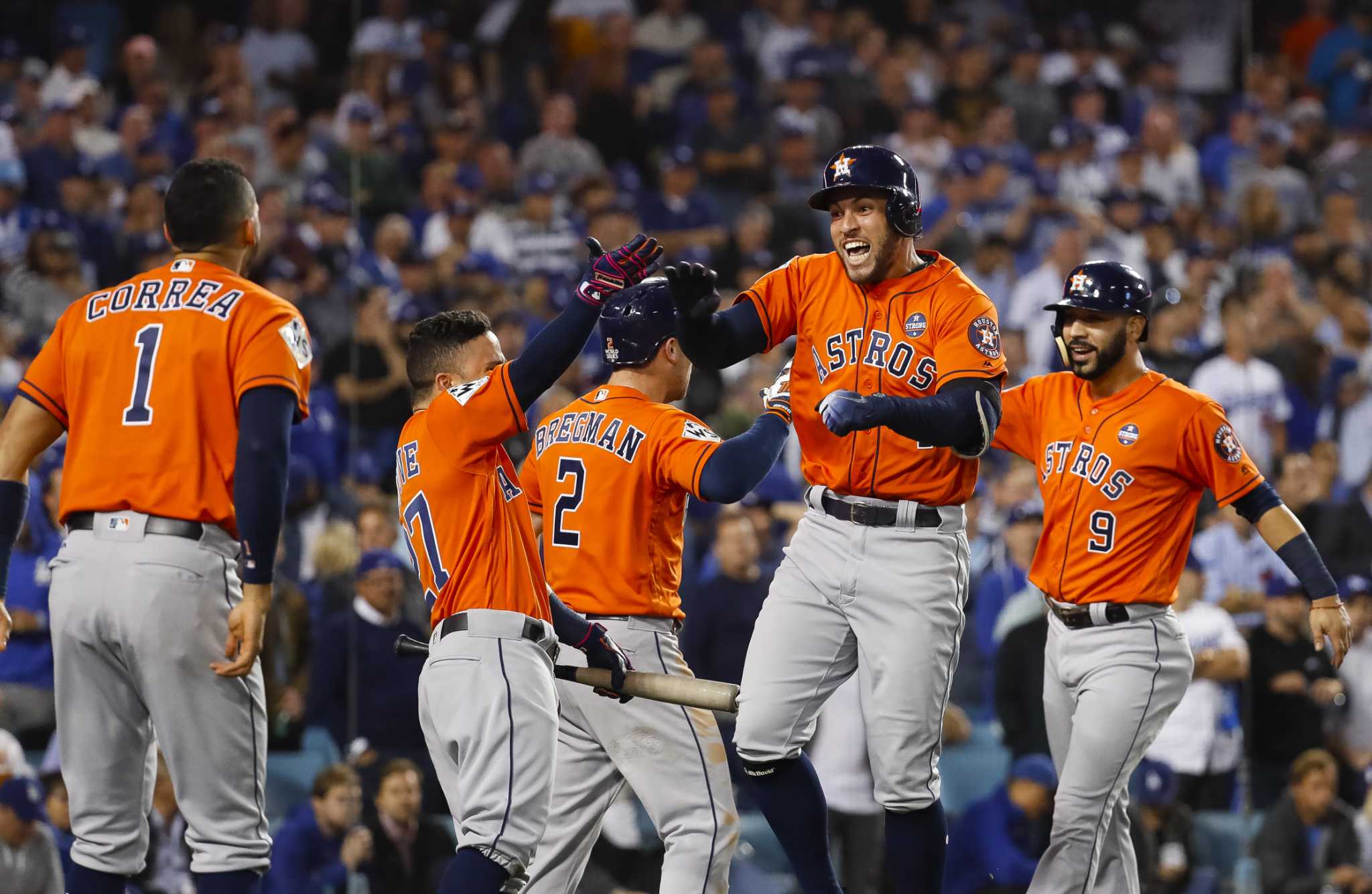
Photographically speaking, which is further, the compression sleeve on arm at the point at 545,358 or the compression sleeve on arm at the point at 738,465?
the compression sleeve on arm at the point at 738,465

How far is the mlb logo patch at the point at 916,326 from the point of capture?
4270 millimetres

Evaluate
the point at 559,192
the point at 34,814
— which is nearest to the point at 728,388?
the point at 559,192

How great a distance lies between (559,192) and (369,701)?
393 cm

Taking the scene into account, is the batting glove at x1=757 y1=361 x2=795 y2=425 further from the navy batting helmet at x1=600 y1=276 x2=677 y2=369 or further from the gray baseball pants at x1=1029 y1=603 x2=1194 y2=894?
the gray baseball pants at x1=1029 y1=603 x2=1194 y2=894

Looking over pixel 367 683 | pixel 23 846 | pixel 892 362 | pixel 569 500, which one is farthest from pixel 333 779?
pixel 892 362

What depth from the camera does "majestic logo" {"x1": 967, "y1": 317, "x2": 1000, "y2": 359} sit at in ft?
13.8

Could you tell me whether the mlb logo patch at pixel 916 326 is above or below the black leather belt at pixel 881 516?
above

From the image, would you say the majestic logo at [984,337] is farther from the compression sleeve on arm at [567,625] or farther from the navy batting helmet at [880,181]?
the compression sleeve on arm at [567,625]

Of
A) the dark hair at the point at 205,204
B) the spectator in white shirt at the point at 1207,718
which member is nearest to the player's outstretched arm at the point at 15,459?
the dark hair at the point at 205,204

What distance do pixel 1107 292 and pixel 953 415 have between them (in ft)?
3.24

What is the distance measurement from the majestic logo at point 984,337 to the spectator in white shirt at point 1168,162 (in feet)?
22.6

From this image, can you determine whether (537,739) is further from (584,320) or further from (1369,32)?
(1369,32)

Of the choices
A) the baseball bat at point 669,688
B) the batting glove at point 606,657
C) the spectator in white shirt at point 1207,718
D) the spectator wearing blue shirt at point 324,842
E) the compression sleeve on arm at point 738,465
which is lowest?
the spectator wearing blue shirt at point 324,842

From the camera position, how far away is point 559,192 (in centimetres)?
970
